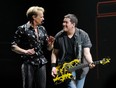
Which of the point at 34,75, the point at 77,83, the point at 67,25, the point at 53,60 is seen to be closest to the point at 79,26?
the point at 67,25

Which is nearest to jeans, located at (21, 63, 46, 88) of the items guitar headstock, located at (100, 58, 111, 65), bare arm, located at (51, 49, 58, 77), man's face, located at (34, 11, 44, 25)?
bare arm, located at (51, 49, 58, 77)

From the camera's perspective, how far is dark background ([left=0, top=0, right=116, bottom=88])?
518 centimetres

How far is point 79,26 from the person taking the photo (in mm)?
5309

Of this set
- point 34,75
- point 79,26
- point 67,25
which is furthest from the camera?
point 79,26

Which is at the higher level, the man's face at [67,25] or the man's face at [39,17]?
the man's face at [39,17]

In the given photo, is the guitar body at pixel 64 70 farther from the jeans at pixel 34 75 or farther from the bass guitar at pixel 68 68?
the jeans at pixel 34 75

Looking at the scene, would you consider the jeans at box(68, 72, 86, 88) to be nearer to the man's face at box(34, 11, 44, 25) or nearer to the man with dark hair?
the man with dark hair

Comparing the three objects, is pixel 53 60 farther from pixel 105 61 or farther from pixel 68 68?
pixel 105 61

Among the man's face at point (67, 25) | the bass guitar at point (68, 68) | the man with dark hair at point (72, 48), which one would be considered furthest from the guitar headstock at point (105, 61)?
the man's face at point (67, 25)

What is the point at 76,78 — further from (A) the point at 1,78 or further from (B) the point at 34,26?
(A) the point at 1,78

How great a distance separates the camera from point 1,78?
5957mm

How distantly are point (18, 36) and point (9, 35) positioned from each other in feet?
2.48

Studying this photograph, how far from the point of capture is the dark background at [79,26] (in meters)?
5.18

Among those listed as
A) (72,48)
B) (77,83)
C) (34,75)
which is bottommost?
(77,83)
